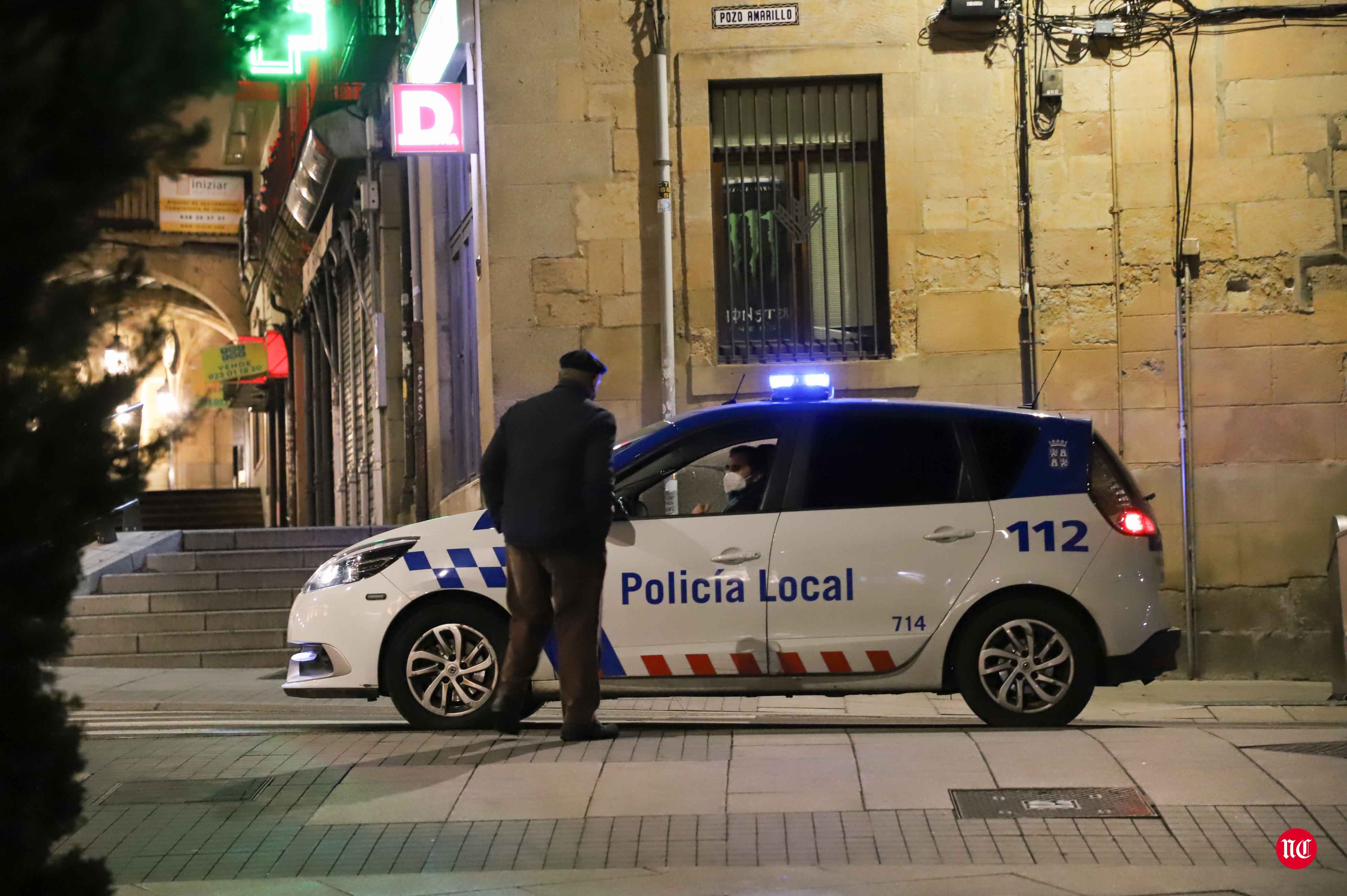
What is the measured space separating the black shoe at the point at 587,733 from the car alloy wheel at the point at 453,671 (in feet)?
2.09

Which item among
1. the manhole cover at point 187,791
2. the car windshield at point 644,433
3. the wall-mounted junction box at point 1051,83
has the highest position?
the wall-mounted junction box at point 1051,83

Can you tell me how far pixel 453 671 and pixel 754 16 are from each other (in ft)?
23.5

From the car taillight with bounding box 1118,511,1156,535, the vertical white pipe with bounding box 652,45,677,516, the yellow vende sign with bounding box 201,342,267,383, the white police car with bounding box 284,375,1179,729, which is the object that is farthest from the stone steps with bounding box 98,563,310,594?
the yellow vende sign with bounding box 201,342,267,383

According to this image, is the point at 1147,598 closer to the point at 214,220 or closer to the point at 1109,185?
the point at 1109,185

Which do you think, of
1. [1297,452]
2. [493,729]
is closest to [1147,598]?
[493,729]

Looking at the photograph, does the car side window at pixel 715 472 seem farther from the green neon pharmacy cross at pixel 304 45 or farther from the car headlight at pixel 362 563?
the green neon pharmacy cross at pixel 304 45

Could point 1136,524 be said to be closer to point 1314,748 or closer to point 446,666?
point 1314,748

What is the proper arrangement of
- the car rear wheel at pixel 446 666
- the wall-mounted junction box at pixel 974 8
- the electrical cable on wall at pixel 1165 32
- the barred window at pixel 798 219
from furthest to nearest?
1. the barred window at pixel 798 219
2. the wall-mounted junction box at pixel 974 8
3. the electrical cable on wall at pixel 1165 32
4. the car rear wheel at pixel 446 666

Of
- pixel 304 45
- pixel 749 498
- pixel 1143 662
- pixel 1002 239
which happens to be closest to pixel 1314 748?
pixel 1143 662

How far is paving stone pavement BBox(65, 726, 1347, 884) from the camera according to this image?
5219mm

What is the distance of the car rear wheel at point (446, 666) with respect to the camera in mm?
7812

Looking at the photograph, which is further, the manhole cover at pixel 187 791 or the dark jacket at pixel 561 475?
the dark jacket at pixel 561 475

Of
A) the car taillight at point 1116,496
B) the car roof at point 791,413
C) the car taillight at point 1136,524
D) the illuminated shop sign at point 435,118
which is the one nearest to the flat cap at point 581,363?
the car roof at point 791,413

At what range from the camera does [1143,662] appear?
25.8 feet
